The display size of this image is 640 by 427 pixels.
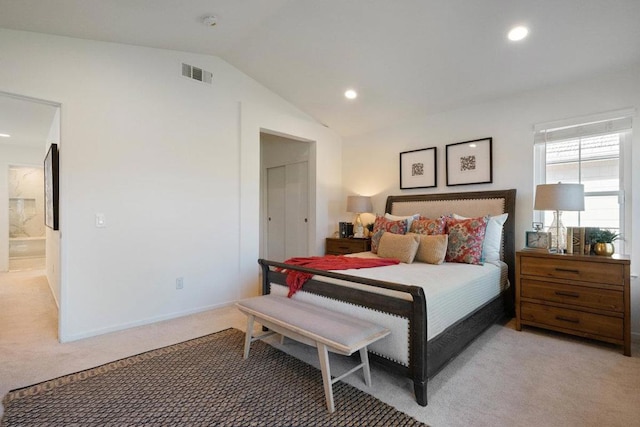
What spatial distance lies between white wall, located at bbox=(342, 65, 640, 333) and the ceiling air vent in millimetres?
2400

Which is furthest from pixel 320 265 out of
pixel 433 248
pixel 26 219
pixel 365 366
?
pixel 26 219

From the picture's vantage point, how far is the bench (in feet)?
5.83

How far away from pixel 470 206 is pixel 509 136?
2.91 ft

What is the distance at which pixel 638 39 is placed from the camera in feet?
8.43

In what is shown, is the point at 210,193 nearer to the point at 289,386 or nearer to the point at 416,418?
the point at 289,386

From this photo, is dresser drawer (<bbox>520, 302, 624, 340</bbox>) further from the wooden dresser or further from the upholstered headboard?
the upholstered headboard

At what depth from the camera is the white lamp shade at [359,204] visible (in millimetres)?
4688

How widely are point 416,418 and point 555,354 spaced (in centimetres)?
158

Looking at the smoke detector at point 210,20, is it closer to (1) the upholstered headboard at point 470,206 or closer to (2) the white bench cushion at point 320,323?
(2) the white bench cushion at point 320,323

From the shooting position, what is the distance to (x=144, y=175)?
3.27 m

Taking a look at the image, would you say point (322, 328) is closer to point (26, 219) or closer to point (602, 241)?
point (602, 241)

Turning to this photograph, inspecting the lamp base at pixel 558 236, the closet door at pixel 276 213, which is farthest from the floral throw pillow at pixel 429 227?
the closet door at pixel 276 213

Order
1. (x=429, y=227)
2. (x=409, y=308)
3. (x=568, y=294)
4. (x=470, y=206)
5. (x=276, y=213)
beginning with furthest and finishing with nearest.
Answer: (x=276, y=213)
(x=470, y=206)
(x=429, y=227)
(x=568, y=294)
(x=409, y=308)

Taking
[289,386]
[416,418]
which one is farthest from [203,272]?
[416,418]
